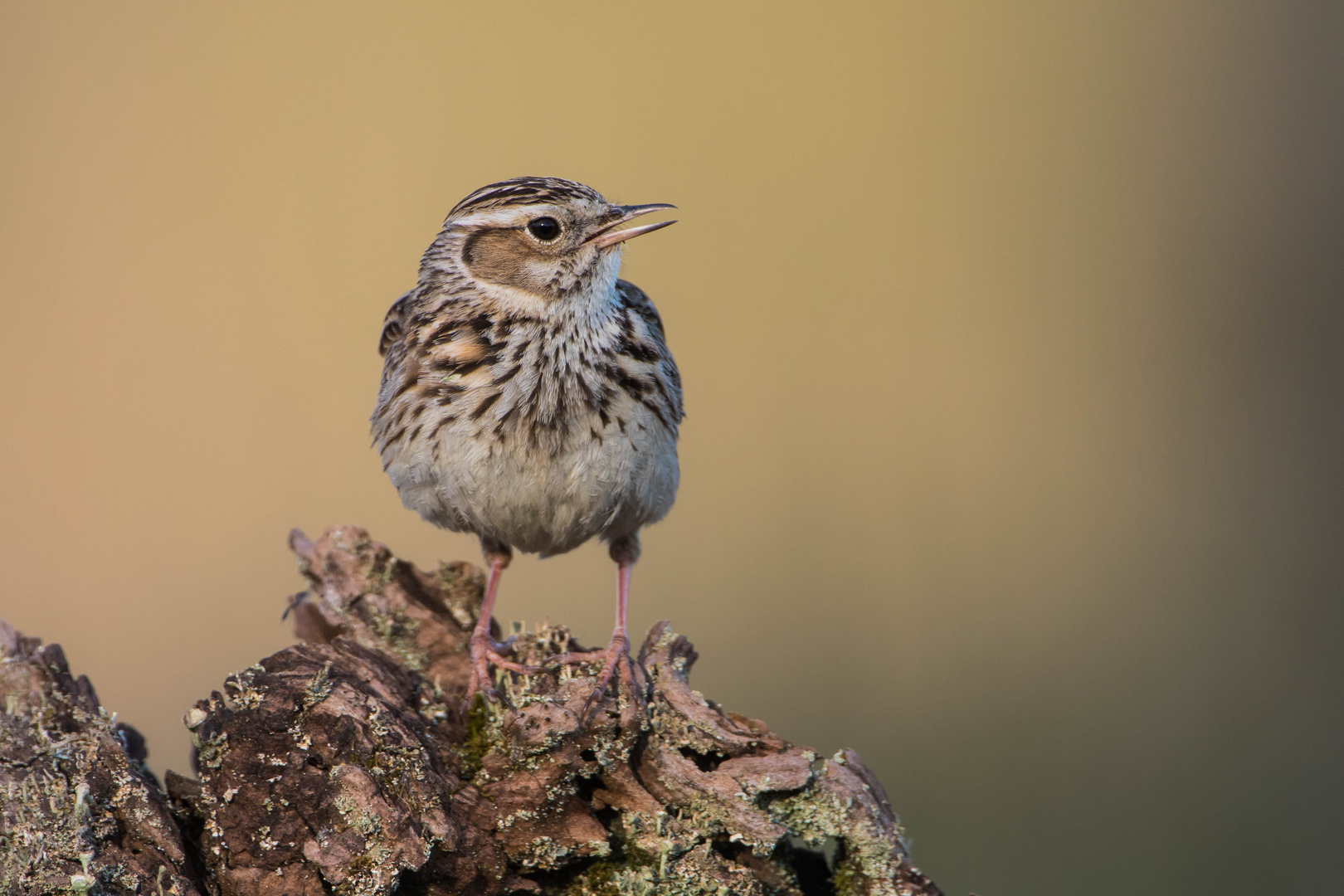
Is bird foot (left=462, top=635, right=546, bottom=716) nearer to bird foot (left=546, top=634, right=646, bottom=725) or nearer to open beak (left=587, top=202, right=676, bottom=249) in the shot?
bird foot (left=546, top=634, right=646, bottom=725)

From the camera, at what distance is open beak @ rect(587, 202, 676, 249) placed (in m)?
3.93

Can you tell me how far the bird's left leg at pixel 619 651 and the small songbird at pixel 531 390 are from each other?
0.02 m

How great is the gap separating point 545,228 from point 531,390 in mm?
603

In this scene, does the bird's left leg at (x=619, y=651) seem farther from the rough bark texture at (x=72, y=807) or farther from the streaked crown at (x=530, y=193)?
the streaked crown at (x=530, y=193)

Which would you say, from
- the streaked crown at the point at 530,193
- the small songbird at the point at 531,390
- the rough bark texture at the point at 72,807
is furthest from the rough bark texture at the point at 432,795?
the streaked crown at the point at 530,193

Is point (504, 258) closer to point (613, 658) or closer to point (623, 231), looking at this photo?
point (623, 231)

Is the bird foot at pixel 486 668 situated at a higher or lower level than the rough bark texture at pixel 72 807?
higher

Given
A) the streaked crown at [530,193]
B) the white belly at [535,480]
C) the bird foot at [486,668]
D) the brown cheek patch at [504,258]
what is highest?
the streaked crown at [530,193]

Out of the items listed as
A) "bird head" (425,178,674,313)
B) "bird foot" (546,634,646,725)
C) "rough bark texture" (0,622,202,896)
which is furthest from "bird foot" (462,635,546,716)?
"bird head" (425,178,674,313)

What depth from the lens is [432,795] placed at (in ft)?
10.0

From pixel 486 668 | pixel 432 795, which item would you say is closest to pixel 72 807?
pixel 432 795

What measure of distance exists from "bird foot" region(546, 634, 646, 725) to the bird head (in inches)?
46.6

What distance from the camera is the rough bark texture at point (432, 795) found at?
9.41 feet

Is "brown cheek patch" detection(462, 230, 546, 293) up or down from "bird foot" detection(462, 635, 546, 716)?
up
